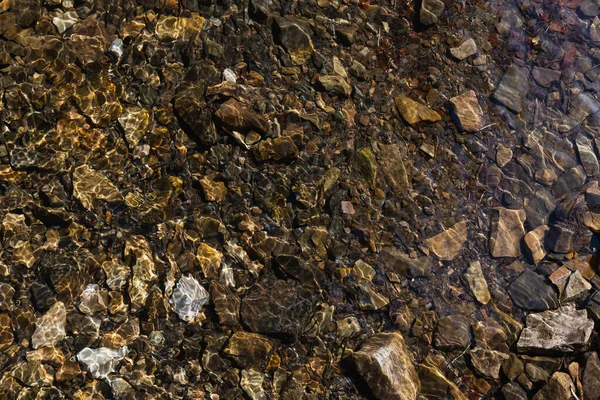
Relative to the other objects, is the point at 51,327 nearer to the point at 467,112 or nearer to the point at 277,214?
the point at 277,214

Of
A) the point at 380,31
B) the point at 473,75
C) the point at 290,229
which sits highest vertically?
the point at 380,31

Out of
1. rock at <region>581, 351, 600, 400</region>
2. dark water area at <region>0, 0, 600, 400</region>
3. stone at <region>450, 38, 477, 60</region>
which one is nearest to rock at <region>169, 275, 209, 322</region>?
dark water area at <region>0, 0, 600, 400</region>

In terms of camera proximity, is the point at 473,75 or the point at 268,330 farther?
the point at 473,75

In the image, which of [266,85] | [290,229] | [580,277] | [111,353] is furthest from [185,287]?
[580,277]

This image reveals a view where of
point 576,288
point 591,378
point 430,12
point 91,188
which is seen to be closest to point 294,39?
point 430,12

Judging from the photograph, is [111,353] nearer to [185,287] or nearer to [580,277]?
[185,287]

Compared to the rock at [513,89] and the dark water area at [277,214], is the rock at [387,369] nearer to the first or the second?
the dark water area at [277,214]

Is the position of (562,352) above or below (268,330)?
below

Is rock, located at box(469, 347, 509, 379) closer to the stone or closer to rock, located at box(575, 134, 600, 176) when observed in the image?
rock, located at box(575, 134, 600, 176)
